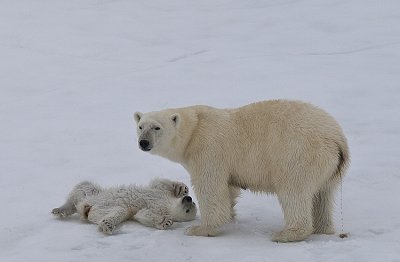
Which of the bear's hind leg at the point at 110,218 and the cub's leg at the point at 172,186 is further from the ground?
the cub's leg at the point at 172,186

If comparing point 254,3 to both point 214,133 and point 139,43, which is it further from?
point 214,133

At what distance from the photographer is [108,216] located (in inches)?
262

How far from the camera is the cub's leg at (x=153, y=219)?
6.72 metres

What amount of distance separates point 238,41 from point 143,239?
31.9 ft

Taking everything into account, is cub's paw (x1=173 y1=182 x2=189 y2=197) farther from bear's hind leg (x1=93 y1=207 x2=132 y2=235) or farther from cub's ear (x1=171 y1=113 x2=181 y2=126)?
cub's ear (x1=171 y1=113 x2=181 y2=126)

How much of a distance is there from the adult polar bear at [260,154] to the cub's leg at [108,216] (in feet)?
2.21

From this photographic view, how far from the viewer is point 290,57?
1398 cm

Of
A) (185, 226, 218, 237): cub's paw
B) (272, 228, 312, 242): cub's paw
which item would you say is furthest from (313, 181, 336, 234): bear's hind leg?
(185, 226, 218, 237): cub's paw

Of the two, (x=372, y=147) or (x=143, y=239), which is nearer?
(x=143, y=239)

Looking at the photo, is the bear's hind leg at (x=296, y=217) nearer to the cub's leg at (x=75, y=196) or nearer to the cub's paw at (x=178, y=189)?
the cub's paw at (x=178, y=189)

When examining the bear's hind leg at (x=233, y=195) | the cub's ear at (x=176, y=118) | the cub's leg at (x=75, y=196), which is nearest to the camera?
the cub's ear at (x=176, y=118)

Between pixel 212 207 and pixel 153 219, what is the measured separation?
62 cm

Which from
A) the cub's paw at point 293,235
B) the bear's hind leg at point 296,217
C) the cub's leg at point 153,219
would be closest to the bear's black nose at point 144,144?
the cub's leg at point 153,219

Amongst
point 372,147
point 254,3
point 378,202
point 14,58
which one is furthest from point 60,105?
point 254,3
